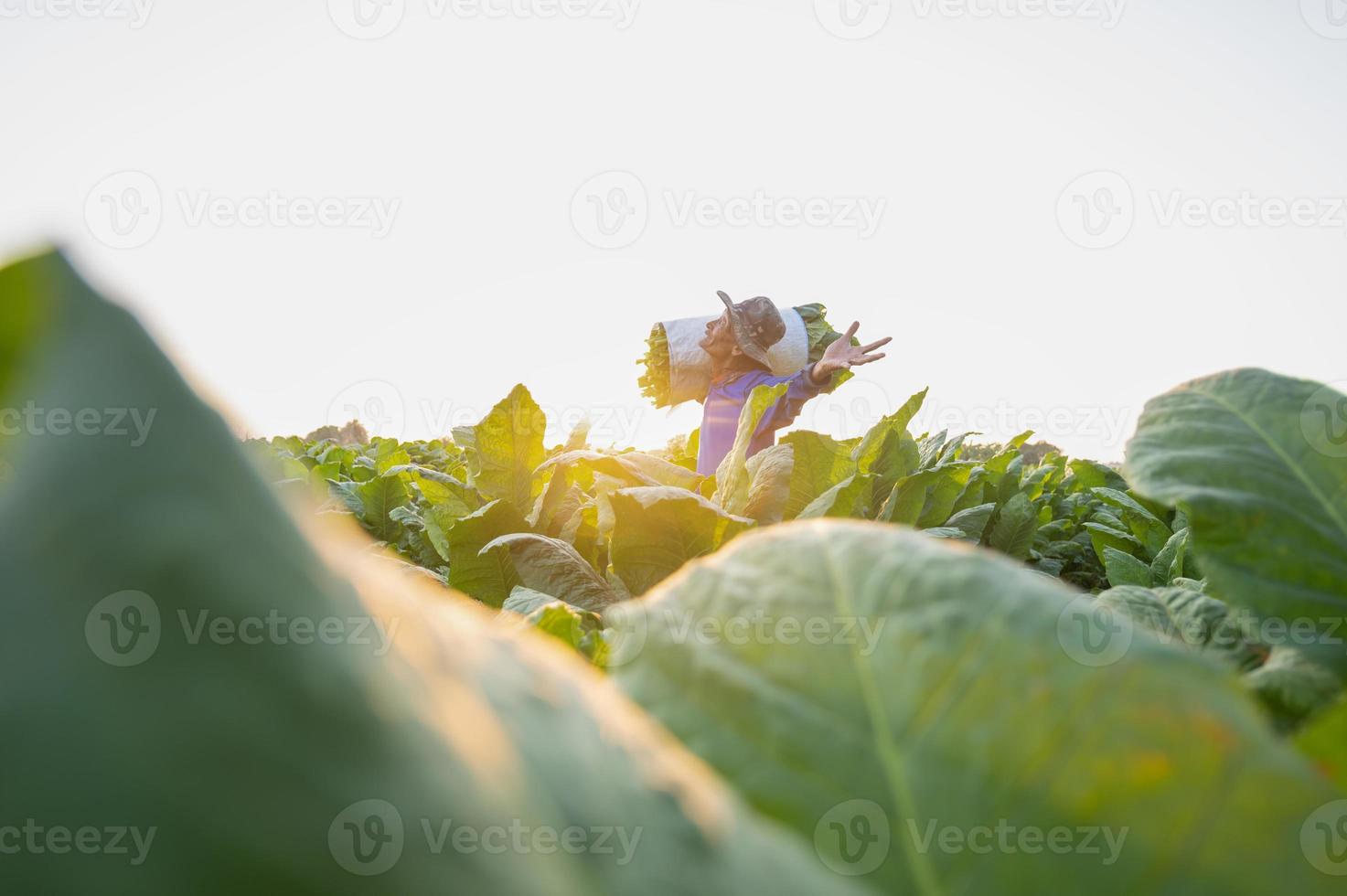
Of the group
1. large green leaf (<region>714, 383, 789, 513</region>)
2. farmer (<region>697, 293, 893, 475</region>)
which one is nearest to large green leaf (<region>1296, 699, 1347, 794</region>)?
large green leaf (<region>714, 383, 789, 513</region>)

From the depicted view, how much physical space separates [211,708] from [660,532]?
1821 millimetres

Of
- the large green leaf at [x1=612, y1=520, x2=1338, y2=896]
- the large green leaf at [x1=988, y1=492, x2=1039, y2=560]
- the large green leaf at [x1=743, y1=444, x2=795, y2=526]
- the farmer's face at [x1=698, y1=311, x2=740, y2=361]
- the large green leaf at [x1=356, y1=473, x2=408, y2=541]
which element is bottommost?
the large green leaf at [x1=356, y1=473, x2=408, y2=541]

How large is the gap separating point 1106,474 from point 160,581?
4.77m

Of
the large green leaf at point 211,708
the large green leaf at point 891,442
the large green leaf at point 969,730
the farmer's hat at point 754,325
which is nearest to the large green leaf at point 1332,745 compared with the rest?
the large green leaf at point 969,730

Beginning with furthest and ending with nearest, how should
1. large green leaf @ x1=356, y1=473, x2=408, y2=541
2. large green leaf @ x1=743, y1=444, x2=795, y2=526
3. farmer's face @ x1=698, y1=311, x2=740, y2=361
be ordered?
farmer's face @ x1=698, y1=311, x2=740, y2=361 → large green leaf @ x1=356, y1=473, x2=408, y2=541 → large green leaf @ x1=743, y1=444, x2=795, y2=526

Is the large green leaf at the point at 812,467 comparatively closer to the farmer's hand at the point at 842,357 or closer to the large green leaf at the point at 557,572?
the large green leaf at the point at 557,572

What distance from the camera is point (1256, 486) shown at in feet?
2.72

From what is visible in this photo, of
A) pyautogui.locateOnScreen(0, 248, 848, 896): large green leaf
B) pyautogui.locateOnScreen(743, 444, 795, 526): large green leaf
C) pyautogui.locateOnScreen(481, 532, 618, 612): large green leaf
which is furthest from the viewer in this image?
pyautogui.locateOnScreen(743, 444, 795, 526): large green leaf

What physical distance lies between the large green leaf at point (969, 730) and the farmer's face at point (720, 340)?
5073mm

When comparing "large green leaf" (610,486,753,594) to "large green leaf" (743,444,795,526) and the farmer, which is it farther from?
the farmer

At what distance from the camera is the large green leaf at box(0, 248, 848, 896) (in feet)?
0.82

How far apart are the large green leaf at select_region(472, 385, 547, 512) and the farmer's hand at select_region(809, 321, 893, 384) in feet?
10.1

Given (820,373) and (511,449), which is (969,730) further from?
(820,373)

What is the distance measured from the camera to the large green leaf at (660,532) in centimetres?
200
